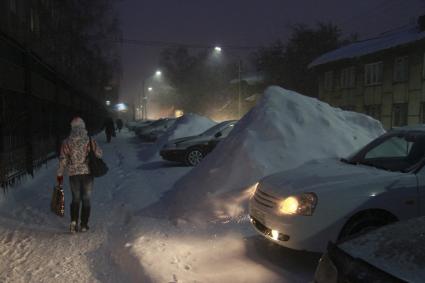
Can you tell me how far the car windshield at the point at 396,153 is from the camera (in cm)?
545

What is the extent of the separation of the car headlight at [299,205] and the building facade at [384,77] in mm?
20594

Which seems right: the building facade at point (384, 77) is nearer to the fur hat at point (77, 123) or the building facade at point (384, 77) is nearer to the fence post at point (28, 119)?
the fence post at point (28, 119)

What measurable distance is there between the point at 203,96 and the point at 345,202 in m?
67.2

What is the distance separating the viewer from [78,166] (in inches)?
250

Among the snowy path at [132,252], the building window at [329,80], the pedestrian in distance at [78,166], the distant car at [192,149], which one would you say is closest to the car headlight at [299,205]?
the snowy path at [132,252]

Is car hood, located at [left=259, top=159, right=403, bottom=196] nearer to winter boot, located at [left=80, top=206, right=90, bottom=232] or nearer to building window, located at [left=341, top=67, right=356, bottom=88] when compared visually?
winter boot, located at [left=80, top=206, right=90, bottom=232]

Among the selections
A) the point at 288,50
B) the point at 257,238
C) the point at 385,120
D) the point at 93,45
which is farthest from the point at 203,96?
the point at 257,238

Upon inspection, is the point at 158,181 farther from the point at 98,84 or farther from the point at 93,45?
the point at 98,84

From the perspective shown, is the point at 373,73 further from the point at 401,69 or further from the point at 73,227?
the point at 73,227

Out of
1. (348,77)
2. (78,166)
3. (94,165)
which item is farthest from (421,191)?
(348,77)

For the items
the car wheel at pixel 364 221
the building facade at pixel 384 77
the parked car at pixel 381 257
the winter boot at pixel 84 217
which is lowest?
the winter boot at pixel 84 217

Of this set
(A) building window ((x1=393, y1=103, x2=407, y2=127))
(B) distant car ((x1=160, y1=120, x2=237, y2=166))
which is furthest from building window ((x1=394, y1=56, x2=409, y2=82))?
(B) distant car ((x1=160, y1=120, x2=237, y2=166))

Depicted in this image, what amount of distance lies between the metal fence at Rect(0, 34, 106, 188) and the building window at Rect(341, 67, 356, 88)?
21797mm

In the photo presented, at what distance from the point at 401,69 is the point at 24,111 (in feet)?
71.5
